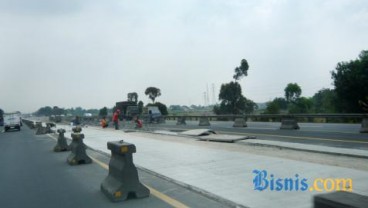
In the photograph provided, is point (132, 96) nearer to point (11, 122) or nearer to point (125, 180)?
point (11, 122)

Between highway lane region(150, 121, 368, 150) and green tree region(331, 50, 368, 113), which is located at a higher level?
green tree region(331, 50, 368, 113)

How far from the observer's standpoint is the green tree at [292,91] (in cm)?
7619

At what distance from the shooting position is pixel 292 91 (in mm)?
77000

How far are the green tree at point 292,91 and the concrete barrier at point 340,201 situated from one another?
7494 cm

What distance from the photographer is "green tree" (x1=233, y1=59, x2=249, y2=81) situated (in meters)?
61.9

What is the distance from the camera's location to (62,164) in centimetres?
1480

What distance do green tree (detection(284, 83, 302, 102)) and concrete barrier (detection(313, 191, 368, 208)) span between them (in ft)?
246

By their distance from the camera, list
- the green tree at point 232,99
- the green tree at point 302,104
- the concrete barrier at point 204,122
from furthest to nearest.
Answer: the green tree at point 302,104 → the green tree at point 232,99 → the concrete barrier at point 204,122

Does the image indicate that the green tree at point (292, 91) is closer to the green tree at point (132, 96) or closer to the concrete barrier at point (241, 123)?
the green tree at point (132, 96)

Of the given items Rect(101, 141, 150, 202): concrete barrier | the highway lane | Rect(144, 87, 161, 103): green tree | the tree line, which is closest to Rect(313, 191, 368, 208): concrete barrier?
Rect(101, 141, 150, 202): concrete barrier

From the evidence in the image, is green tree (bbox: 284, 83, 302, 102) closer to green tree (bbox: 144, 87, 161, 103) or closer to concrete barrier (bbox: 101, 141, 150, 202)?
green tree (bbox: 144, 87, 161, 103)

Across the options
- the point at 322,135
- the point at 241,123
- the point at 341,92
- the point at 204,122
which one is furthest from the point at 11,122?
the point at 322,135

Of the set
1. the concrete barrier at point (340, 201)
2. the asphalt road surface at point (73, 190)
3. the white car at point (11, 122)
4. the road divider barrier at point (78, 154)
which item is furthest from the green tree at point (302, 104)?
the concrete barrier at point (340, 201)

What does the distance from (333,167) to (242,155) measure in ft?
12.3
